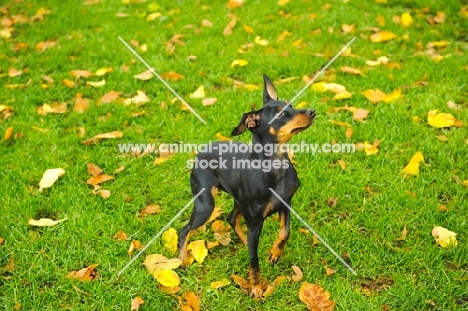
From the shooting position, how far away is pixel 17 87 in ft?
18.0

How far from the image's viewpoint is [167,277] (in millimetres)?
3076

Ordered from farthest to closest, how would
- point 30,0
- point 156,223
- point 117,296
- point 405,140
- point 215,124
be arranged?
point 30,0 < point 215,124 < point 405,140 < point 156,223 < point 117,296

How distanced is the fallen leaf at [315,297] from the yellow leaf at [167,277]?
2.68ft

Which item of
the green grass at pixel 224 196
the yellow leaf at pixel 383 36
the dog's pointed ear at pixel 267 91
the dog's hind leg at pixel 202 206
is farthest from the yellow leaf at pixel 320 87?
the dog's hind leg at pixel 202 206

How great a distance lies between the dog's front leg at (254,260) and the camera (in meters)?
2.86

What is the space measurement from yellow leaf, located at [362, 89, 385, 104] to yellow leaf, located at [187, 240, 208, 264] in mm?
2416

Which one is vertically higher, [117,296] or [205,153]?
[205,153]

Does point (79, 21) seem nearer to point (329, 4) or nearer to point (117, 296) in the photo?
point (329, 4)

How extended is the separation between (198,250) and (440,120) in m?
2.58

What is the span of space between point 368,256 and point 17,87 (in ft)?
14.5

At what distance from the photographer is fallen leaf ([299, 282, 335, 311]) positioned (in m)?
2.84

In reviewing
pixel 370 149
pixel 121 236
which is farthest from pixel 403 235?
pixel 121 236

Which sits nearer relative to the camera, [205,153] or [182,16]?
[205,153]

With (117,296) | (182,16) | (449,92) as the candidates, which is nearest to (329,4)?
(182,16)
